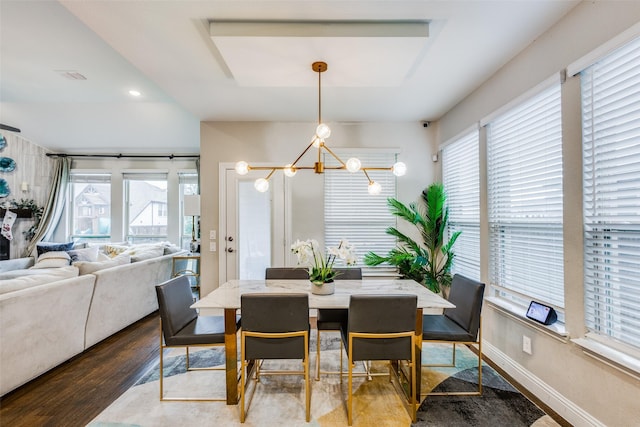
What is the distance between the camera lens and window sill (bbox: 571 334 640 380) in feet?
4.72

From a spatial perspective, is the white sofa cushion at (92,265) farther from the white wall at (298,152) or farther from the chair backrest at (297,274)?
the chair backrest at (297,274)

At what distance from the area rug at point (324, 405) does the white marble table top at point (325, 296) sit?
2.32 feet

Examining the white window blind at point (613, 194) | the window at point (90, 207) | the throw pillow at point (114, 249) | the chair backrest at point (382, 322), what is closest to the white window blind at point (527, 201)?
the white window blind at point (613, 194)

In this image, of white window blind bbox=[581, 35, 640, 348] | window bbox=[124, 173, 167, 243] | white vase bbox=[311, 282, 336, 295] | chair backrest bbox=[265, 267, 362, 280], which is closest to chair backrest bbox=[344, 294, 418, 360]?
white vase bbox=[311, 282, 336, 295]

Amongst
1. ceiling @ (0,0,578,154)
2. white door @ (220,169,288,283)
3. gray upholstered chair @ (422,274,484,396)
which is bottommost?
gray upholstered chair @ (422,274,484,396)

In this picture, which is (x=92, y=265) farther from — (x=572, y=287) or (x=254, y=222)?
(x=572, y=287)

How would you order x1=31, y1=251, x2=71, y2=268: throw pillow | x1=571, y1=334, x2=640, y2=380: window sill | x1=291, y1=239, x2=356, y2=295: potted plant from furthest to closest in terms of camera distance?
x1=31, y1=251, x2=71, y2=268: throw pillow
x1=291, y1=239, x2=356, y2=295: potted plant
x1=571, y1=334, x2=640, y2=380: window sill

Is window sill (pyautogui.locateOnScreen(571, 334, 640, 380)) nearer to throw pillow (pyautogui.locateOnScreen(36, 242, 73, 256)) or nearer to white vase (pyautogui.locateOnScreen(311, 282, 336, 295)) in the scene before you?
white vase (pyautogui.locateOnScreen(311, 282, 336, 295))

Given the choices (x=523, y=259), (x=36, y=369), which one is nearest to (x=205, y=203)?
(x=36, y=369)

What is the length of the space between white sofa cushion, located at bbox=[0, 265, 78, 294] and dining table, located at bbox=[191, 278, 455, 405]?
1.41m

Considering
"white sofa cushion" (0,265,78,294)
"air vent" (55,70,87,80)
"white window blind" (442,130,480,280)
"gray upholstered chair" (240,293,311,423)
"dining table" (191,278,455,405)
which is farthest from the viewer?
"air vent" (55,70,87,80)

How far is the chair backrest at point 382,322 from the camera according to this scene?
182 cm

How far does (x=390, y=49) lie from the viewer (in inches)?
79.2

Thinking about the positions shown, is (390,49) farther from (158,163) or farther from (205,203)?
(158,163)
